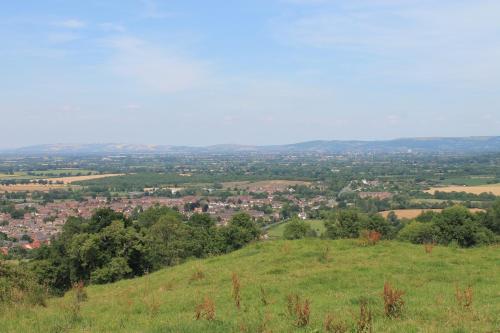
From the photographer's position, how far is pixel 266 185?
446ft

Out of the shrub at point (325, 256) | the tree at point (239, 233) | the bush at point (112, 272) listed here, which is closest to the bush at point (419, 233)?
the tree at point (239, 233)

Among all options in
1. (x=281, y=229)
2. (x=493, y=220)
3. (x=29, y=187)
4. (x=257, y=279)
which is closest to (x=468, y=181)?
(x=281, y=229)

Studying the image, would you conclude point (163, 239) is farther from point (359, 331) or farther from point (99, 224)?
point (359, 331)

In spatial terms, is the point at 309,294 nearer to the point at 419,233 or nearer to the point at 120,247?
the point at 120,247

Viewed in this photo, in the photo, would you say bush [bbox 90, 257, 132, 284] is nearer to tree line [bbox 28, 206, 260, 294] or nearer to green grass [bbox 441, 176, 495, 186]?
tree line [bbox 28, 206, 260, 294]

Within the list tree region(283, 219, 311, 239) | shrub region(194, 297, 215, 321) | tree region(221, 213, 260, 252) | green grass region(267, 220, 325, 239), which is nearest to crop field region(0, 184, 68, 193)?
green grass region(267, 220, 325, 239)

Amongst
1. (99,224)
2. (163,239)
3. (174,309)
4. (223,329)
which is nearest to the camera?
(223,329)

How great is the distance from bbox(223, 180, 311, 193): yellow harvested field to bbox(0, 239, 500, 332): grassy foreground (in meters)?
109

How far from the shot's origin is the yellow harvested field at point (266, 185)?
423 ft

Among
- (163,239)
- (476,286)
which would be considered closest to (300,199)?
(163,239)

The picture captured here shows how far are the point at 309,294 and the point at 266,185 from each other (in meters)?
125

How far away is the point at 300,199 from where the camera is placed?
4181 inches

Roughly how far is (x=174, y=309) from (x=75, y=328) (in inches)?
95.7

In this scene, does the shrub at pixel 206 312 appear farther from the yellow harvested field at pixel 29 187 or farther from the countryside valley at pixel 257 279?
the yellow harvested field at pixel 29 187
